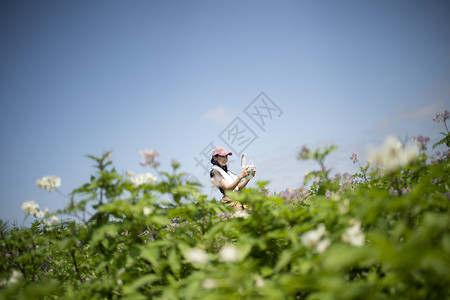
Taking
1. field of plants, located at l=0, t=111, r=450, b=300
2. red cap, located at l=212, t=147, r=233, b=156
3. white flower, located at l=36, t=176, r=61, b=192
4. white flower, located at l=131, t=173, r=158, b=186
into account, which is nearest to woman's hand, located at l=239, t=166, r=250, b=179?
red cap, located at l=212, t=147, r=233, b=156

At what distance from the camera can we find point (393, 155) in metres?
1.69

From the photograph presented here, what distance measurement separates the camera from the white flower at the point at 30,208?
2.33m

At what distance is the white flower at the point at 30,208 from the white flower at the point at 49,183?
1.40ft

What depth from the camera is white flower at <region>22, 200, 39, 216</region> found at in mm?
2330

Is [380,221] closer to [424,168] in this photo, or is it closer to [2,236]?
[424,168]

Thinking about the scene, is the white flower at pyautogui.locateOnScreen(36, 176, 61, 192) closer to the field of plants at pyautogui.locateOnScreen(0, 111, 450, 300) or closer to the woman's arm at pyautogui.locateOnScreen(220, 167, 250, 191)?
the field of plants at pyautogui.locateOnScreen(0, 111, 450, 300)

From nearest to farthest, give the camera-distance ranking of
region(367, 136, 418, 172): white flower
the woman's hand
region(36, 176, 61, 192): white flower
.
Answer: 1. region(367, 136, 418, 172): white flower
2. region(36, 176, 61, 192): white flower
3. the woman's hand

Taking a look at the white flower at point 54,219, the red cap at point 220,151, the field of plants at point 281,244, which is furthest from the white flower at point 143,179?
the red cap at point 220,151

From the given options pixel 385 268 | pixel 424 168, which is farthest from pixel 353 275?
pixel 424 168

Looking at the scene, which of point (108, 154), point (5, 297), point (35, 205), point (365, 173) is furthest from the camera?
point (365, 173)

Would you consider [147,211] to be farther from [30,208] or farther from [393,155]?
[393,155]

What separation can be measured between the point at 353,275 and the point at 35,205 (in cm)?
298

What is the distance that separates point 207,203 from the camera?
89.0 inches

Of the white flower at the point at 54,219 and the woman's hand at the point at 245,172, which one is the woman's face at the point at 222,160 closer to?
the woman's hand at the point at 245,172
